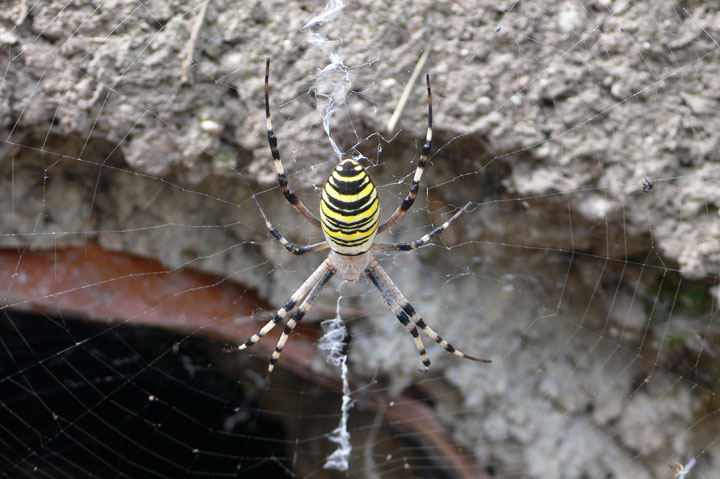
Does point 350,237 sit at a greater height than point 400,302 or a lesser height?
greater

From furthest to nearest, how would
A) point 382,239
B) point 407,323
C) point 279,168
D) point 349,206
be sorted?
point 382,239
point 407,323
point 279,168
point 349,206

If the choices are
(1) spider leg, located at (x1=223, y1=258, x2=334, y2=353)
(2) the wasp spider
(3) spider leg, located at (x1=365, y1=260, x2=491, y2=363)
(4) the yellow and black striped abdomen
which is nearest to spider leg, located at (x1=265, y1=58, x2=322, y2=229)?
(2) the wasp spider

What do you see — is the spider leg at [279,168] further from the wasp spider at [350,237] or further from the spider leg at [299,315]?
the spider leg at [299,315]

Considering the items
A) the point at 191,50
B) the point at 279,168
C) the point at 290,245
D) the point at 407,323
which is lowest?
the point at 407,323

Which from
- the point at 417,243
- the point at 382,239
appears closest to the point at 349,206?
the point at 417,243

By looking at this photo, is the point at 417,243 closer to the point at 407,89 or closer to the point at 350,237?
the point at 350,237

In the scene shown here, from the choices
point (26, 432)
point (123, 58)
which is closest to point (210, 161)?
point (123, 58)

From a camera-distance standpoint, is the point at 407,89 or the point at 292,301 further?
the point at 292,301
